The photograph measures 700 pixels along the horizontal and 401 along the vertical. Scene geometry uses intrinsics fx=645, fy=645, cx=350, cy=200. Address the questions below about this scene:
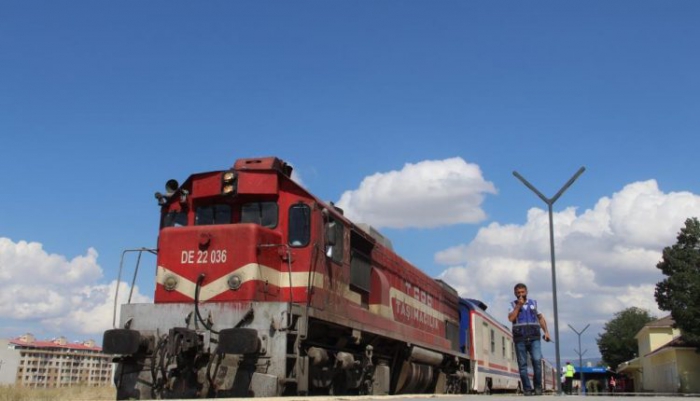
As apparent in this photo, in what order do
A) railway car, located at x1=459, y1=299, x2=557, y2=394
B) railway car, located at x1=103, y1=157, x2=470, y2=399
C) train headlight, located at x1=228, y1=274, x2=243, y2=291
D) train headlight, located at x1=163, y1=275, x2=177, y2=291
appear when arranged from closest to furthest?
railway car, located at x1=103, y1=157, x2=470, y2=399
train headlight, located at x1=228, y1=274, x2=243, y2=291
train headlight, located at x1=163, y1=275, x2=177, y2=291
railway car, located at x1=459, y1=299, x2=557, y2=394

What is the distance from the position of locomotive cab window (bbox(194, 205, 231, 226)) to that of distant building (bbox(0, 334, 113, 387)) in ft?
7.99

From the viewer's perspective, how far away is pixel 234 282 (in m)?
9.38

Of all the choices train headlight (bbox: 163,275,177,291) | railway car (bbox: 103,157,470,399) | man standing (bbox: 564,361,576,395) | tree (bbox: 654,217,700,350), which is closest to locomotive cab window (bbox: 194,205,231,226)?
railway car (bbox: 103,157,470,399)

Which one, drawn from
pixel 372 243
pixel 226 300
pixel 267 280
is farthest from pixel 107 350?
pixel 372 243

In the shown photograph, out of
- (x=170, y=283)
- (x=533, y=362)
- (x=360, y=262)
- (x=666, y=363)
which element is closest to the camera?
(x=170, y=283)

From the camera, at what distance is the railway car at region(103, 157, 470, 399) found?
877 centimetres

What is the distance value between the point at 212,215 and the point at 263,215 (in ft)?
2.81

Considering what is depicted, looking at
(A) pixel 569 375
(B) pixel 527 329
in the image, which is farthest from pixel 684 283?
(B) pixel 527 329

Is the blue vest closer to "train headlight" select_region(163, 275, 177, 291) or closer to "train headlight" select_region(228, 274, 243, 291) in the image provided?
"train headlight" select_region(228, 274, 243, 291)

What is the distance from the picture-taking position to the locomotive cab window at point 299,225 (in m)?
9.96

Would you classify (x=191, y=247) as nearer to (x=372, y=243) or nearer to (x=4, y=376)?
(x=372, y=243)

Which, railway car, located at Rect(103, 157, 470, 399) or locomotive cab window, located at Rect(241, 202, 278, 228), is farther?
locomotive cab window, located at Rect(241, 202, 278, 228)

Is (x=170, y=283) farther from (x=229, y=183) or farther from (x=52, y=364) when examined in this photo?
(x=52, y=364)

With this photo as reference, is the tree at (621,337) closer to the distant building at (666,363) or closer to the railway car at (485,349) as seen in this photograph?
the distant building at (666,363)
